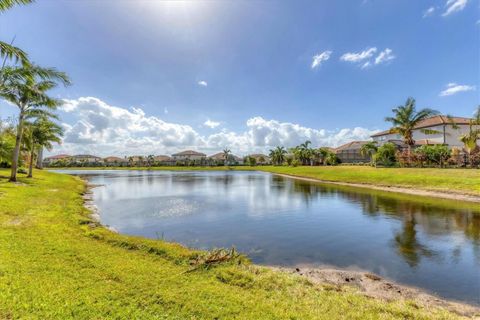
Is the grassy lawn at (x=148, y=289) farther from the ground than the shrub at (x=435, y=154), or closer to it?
closer to it

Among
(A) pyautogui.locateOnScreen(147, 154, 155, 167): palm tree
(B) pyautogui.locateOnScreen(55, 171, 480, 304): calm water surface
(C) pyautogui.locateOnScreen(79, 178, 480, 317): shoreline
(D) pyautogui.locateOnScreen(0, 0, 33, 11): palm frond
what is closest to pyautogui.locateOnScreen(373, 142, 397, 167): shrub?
(B) pyautogui.locateOnScreen(55, 171, 480, 304): calm water surface

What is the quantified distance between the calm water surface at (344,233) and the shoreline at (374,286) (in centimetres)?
49

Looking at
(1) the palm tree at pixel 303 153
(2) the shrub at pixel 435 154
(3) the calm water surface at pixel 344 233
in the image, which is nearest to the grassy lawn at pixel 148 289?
(3) the calm water surface at pixel 344 233

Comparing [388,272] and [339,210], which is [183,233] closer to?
[388,272]

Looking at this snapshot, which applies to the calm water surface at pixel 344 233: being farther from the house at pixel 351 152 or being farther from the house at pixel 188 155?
the house at pixel 188 155

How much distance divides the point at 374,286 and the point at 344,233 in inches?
256

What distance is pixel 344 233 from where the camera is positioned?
14117mm

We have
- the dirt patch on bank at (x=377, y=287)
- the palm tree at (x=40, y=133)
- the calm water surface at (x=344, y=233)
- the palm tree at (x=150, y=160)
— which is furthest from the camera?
the palm tree at (x=150, y=160)

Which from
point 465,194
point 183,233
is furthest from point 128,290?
point 465,194

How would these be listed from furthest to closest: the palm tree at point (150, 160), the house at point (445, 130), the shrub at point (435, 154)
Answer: the palm tree at point (150, 160), the house at point (445, 130), the shrub at point (435, 154)

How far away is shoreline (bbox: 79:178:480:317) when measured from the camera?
6688 mm

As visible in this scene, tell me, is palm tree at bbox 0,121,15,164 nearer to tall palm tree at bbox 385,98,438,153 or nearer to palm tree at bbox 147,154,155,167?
tall palm tree at bbox 385,98,438,153

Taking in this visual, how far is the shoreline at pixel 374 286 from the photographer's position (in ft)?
21.9

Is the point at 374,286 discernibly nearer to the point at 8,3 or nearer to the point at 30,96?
the point at 8,3
